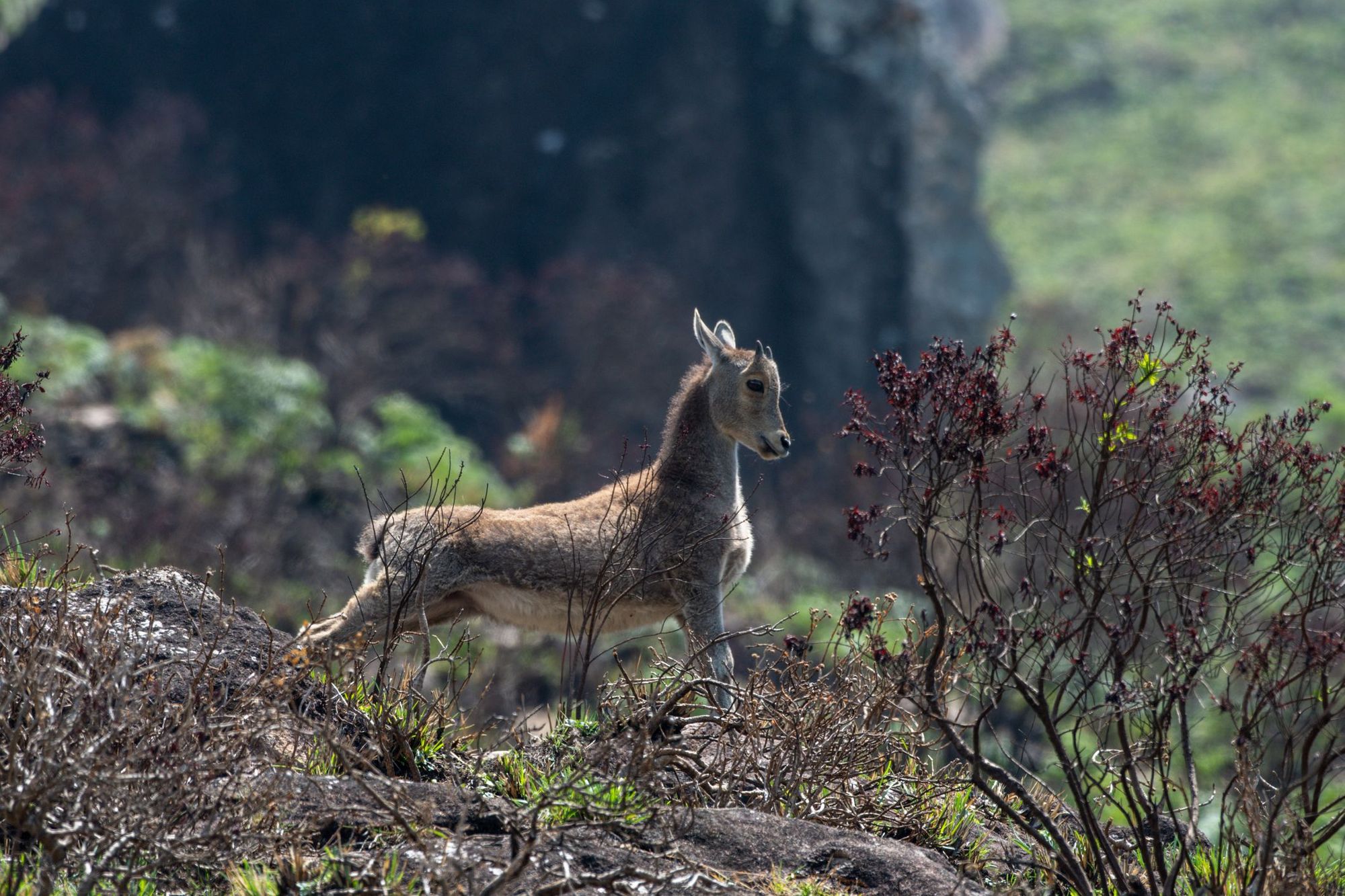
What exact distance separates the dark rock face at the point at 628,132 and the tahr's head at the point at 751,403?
31703mm

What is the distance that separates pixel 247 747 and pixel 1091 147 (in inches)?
2363

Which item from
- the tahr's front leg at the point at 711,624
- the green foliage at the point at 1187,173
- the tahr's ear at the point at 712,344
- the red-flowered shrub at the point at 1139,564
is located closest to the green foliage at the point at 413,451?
the tahr's ear at the point at 712,344

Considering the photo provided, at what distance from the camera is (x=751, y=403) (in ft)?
34.3

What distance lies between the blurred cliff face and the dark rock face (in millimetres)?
74

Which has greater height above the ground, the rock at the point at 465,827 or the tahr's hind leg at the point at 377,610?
the tahr's hind leg at the point at 377,610

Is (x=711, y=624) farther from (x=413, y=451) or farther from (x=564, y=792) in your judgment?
(x=413, y=451)

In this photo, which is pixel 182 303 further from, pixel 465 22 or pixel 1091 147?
pixel 1091 147

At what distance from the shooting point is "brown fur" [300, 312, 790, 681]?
9.38 meters

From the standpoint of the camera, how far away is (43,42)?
4569 cm

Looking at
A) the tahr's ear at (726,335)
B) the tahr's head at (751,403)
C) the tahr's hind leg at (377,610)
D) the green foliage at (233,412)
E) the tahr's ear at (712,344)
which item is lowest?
the tahr's hind leg at (377,610)

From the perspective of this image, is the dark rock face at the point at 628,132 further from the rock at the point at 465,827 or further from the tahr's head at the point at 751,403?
the rock at the point at 465,827

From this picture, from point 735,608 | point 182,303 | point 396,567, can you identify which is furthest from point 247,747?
point 182,303

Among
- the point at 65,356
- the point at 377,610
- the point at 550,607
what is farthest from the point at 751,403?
the point at 65,356

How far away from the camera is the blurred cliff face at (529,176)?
1499 inches
